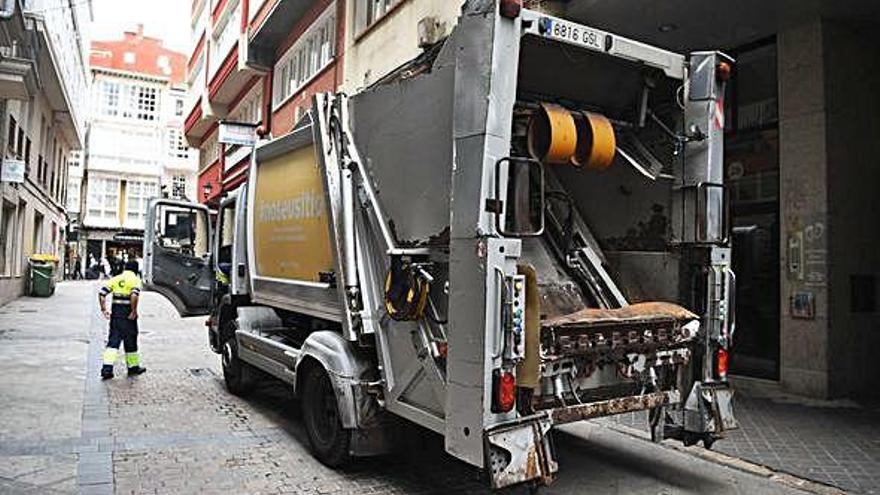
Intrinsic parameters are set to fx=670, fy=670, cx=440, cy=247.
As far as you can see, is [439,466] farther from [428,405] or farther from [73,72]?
[73,72]

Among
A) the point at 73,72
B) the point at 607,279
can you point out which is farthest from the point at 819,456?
the point at 73,72

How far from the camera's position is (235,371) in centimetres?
747

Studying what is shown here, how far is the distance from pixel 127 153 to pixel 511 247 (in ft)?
186

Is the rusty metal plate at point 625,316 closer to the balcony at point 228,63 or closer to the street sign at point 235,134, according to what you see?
the street sign at point 235,134

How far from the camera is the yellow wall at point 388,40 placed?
11008 millimetres

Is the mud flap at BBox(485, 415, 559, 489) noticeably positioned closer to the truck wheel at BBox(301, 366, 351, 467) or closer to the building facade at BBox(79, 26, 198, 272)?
the truck wheel at BBox(301, 366, 351, 467)

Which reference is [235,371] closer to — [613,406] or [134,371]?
[134,371]

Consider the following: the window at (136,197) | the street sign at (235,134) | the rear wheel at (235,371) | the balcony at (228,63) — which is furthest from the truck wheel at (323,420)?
the window at (136,197)

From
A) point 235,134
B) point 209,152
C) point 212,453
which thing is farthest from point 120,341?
point 209,152

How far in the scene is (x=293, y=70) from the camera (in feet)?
64.0

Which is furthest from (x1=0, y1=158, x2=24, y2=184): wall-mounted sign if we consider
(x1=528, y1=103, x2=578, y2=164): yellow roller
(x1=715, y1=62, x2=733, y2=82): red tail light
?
(x1=715, y1=62, x2=733, y2=82): red tail light

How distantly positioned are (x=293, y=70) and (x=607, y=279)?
16334 millimetres

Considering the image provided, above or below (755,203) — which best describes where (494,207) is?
below

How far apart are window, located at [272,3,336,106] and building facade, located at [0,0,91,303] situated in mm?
6112
